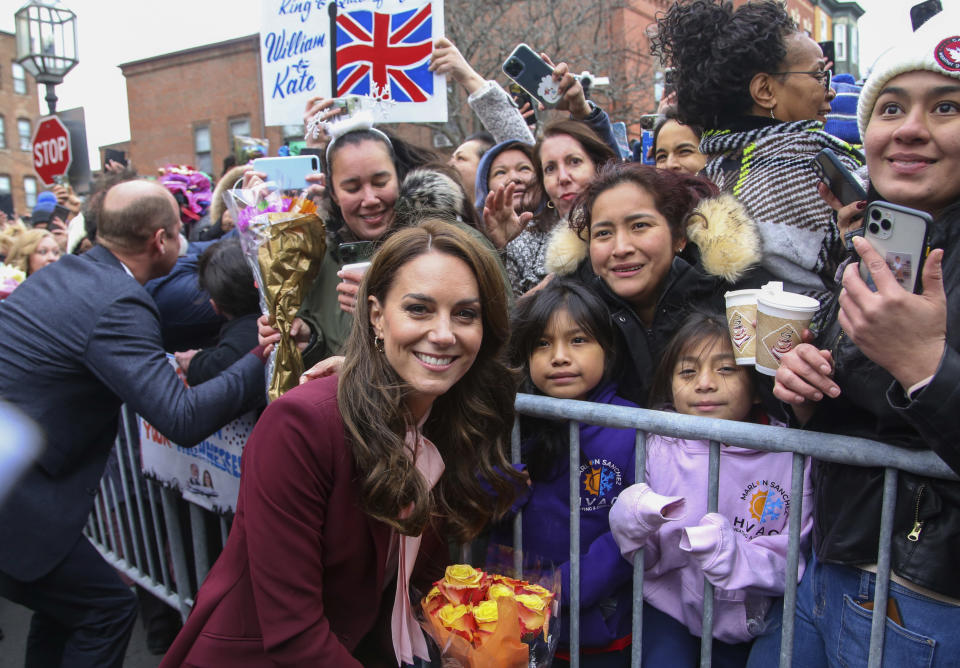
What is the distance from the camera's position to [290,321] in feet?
8.73

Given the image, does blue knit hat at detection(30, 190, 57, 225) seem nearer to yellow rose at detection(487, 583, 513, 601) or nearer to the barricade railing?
the barricade railing

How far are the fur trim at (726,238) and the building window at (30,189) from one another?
50.4 m

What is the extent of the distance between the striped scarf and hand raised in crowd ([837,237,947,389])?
2.79 ft

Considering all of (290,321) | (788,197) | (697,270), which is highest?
(788,197)

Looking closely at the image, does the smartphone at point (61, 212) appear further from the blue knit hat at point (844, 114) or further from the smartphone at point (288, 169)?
the blue knit hat at point (844, 114)

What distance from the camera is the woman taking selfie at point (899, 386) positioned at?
134cm

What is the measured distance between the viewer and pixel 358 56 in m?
3.67

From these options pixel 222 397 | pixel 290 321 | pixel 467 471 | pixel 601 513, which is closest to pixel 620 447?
pixel 601 513

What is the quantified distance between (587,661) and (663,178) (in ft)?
5.48

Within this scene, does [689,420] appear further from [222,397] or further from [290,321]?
[222,397]

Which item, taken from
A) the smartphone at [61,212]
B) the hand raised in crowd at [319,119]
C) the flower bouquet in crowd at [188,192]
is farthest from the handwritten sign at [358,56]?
the smartphone at [61,212]

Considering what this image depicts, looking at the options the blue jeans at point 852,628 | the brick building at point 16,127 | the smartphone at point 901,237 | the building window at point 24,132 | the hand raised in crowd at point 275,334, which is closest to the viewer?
the smartphone at point 901,237

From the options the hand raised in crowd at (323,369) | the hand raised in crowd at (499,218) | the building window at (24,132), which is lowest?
the hand raised in crowd at (323,369)

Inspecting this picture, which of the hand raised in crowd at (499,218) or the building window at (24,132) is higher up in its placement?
the building window at (24,132)
